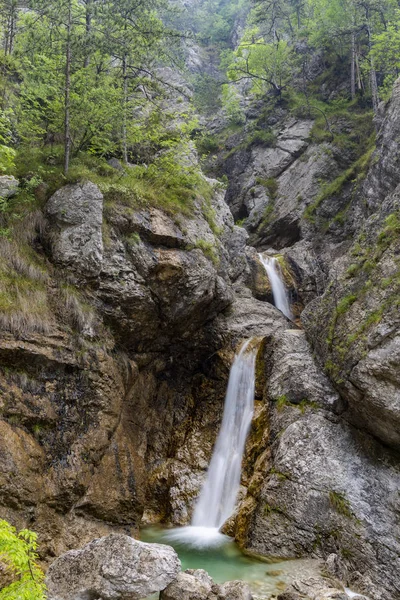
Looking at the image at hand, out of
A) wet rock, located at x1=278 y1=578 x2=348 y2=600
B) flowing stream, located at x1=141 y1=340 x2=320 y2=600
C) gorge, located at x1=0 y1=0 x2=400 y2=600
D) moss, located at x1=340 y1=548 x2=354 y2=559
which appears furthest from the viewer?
gorge, located at x1=0 y1=0 x2=400 y2=600

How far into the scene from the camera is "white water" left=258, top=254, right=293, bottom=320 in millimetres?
19172

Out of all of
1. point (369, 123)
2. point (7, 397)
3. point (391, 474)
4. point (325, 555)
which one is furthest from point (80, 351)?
point (369, 123)

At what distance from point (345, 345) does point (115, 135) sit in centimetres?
1098

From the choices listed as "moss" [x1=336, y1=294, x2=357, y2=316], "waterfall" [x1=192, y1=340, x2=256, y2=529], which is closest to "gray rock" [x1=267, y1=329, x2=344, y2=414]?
"waterfall" [x1=192, y1=340, x2=256, y2=529]

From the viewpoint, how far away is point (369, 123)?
2552cm

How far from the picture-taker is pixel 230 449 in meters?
12.2

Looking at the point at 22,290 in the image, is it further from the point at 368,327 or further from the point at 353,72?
the point at 353,72

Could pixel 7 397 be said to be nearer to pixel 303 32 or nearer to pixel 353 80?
pixel 353 80

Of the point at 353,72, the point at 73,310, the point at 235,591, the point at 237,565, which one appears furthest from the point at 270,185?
the point at 235,591

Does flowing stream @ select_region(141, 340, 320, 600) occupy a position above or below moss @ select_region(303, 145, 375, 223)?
below

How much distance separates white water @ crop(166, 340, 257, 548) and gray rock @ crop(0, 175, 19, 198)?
879 cm

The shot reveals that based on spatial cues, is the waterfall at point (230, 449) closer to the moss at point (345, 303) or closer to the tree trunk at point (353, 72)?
the moss at point (345, 303)

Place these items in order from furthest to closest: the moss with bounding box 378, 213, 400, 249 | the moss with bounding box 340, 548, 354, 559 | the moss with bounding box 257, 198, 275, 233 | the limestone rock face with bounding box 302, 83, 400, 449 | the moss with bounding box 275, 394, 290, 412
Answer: the moss with bounding box 257, 198, 275, 233, the moss with bounding box 275, 394, 290, 412, the moss with bounding box 378, 213, 400, 249, the limestone rock face with bounding box 302, 83, 400, 449, the moss with bounding box 340, 548, 354, 559

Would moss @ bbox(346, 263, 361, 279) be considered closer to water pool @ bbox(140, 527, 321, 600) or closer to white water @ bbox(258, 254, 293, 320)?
white water @ bbox(258, 254, 293, 320)
